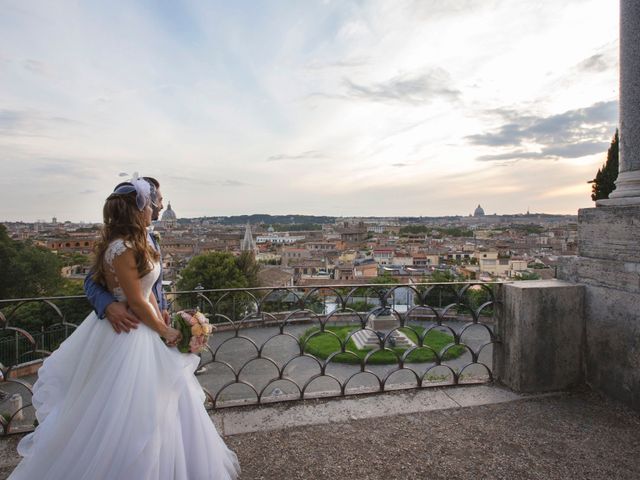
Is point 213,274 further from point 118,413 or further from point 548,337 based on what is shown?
point 118,413

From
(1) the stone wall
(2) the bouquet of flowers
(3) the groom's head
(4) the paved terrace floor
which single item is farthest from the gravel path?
(3) the groom's head

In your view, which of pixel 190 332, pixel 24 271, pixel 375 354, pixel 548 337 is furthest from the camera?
pixel 24 271

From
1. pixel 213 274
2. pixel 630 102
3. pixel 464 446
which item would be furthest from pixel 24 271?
pixel 630 102

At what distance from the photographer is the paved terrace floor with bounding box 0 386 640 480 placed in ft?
7.57

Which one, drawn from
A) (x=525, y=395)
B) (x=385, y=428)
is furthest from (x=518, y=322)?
(x=385, y=428)

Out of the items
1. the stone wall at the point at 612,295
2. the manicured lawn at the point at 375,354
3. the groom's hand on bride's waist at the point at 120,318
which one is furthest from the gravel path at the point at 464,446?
the manicured lawn at the point at 375,354

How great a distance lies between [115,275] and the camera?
1.92m

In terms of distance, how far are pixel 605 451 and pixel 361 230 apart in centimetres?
14745

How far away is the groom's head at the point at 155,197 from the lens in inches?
83.7

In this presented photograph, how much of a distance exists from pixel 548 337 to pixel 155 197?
300cm

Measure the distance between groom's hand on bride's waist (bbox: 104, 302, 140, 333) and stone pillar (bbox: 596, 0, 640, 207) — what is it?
321cm

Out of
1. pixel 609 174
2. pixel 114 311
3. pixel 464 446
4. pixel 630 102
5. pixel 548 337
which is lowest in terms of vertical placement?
pixel 464 446

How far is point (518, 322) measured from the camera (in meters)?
3.29

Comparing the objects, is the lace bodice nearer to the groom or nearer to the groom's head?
the groom
